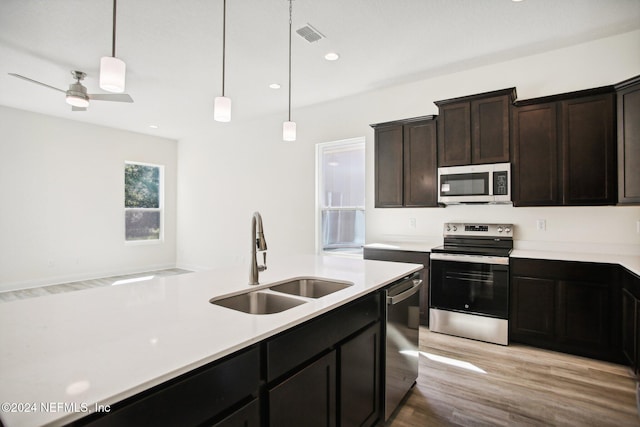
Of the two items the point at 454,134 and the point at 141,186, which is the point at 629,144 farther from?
the point at 141,186

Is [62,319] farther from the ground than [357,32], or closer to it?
closer to it

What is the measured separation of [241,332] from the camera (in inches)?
42.6

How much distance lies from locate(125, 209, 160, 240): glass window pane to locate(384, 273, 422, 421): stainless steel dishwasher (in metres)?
6.42

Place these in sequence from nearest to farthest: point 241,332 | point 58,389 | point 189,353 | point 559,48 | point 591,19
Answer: point 58,389, point 189,353, point 241,332, point 591,19, point 559,48

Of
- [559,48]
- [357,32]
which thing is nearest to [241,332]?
[357,32]

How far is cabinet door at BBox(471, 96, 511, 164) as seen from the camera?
3.33 metres

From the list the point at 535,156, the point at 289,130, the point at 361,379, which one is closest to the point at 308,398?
the point at 361,379

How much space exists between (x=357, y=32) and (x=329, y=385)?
2.94 m

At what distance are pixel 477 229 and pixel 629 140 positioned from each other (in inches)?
58.7

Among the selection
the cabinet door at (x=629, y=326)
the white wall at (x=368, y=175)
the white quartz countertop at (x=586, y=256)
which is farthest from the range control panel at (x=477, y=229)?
the cabinet door at (x=629, y=326)

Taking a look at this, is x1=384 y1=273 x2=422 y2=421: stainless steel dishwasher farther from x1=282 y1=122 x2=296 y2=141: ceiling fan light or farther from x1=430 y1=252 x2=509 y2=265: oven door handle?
x1=282 y1=122 x2=296 y2=141: ceiling fan light

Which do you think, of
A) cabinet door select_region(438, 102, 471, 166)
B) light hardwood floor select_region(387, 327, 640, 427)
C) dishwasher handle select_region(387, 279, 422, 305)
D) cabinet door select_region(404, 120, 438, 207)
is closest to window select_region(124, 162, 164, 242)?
cabinet door select_region(404, 120, 438, 207)

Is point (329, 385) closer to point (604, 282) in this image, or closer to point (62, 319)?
point (62, 319)

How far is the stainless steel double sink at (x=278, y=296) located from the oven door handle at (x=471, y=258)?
191 centimetres
